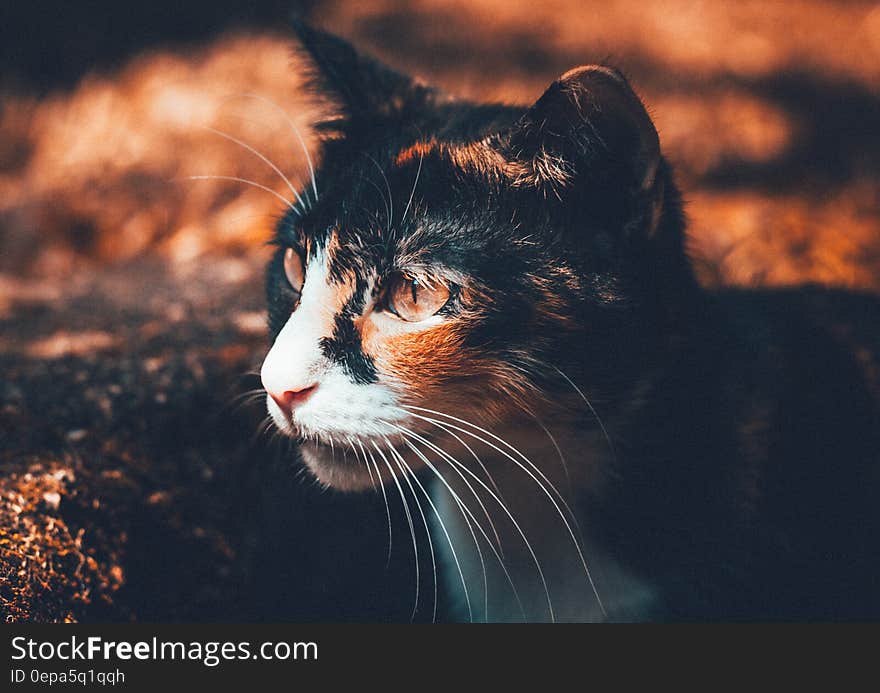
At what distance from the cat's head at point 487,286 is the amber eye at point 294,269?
3.6 inches

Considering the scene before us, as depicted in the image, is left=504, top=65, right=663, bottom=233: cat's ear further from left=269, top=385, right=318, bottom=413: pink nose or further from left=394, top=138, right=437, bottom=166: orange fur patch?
left=269, top=385, right=318, bottom=413: pink nose

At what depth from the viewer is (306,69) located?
5.04 feet

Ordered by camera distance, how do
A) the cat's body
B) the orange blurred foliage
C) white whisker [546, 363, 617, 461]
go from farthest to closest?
1. the orange blurred foliage
2. the cat's body
3. white whisker [546, 363, 617, 461]

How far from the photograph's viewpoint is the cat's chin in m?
1.18

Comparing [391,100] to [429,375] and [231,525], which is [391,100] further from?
[231,525]

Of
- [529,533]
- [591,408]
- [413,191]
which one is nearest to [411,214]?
[413,191]

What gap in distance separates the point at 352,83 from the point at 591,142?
53cm

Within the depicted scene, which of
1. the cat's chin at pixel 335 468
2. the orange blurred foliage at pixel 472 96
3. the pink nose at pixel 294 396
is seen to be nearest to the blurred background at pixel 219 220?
the orange blurred foliage at pixel 472 96

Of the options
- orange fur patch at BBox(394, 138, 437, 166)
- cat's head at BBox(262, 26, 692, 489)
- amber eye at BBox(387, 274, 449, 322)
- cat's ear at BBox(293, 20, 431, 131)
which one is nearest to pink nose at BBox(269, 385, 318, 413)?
cat's head at BBox(262, 26, 692, 489)

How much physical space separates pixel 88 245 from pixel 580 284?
2.21m

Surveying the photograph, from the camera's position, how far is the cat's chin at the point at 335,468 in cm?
118

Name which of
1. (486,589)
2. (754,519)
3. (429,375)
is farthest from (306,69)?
(754,519)

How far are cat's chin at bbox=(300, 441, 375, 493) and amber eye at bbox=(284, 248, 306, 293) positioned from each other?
272mm

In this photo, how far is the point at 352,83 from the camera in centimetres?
143
